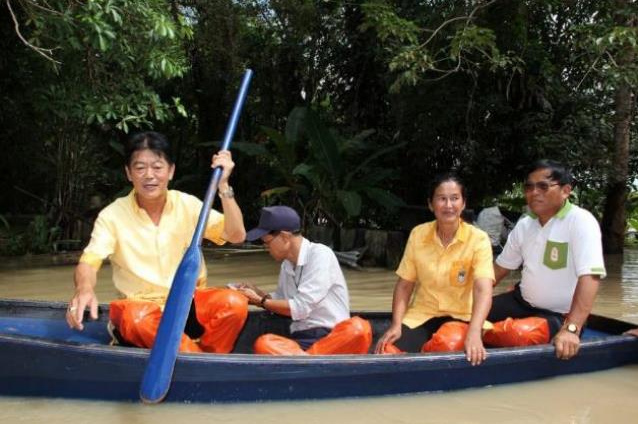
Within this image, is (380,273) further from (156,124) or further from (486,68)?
(156,124)

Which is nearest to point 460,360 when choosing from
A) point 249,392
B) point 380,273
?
point 249,392

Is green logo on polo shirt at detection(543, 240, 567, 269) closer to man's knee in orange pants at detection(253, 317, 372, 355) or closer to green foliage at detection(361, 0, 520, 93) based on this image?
man's knee in orange pants at detection(253, 317, 372, 355)

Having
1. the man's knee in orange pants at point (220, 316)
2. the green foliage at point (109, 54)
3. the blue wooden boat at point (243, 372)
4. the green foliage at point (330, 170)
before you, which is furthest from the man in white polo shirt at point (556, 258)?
the green foliage at point (330, 170)

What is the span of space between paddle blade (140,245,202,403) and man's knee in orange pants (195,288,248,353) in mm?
272

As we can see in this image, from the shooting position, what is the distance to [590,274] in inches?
120

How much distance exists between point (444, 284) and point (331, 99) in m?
8.20

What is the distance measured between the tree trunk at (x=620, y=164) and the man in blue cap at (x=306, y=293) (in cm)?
357

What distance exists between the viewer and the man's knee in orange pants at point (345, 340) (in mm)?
3000

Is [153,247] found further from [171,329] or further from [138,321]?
[171,329]

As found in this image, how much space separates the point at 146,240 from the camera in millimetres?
2992

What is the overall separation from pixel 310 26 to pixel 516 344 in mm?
8137

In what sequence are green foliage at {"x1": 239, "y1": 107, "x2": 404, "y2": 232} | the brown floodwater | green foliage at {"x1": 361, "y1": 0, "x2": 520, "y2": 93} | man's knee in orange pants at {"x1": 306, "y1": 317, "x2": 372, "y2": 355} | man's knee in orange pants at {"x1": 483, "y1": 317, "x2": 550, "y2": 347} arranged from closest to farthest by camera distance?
the brown floodwater < man's knee in orange pants at {"x1": 306, "y1": 317, "x2": 372, "y2": 355} < man's knee in orange pants at {"x1": 483, "y1": 317, "x2": 550, "y2": 347} < green foliage at {"x1": 361, "y1": 0, "x2": 520, "y2": 93} < green foliage at {"x1": 239, "y1": 107, "x2": 404, "y2": 232}

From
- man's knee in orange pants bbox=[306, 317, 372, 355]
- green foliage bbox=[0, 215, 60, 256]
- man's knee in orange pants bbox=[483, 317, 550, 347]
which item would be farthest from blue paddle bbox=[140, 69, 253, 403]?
green foliage bbox=[0, 215, 60, 256]

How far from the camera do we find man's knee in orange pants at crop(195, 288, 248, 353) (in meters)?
3.02
